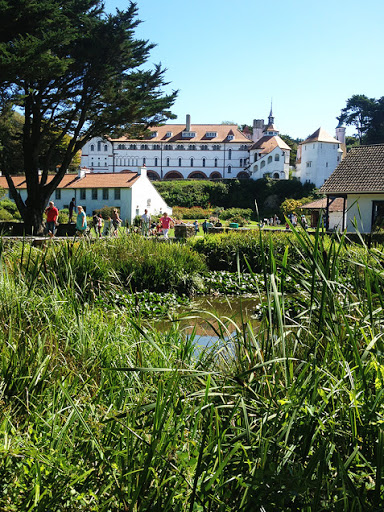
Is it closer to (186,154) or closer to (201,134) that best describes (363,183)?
(186,154)

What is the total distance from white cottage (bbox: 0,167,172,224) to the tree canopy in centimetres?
3298

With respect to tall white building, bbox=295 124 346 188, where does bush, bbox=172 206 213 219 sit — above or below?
below

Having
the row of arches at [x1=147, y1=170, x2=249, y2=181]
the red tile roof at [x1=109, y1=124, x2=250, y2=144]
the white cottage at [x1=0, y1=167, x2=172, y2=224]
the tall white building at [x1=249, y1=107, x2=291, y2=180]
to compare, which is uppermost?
the red tile roof at [x1=109, y1=124, x2=250, y2=144]

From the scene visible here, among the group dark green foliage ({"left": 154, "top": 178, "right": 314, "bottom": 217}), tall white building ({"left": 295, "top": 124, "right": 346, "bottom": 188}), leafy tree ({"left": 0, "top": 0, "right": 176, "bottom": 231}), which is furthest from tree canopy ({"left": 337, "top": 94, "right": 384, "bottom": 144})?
leafy tree ({"left": 0, "top": 0, "right": 176, "bottom": 231})

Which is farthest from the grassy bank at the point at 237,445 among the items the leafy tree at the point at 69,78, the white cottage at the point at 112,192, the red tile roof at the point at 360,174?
the white cottage at the point at 112,192

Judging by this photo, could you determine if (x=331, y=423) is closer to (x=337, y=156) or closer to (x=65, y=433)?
(x=65, y=433)

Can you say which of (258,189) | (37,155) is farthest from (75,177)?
(37,155)

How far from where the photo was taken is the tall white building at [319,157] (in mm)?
75875

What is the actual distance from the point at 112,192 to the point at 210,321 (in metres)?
46.4

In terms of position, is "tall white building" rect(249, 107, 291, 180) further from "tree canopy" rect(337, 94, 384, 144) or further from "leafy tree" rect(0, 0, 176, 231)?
"leafy tree" rect(0, 0, 176, 231)

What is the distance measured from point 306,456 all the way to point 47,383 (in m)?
1.95

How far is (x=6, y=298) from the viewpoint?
4.81 metres

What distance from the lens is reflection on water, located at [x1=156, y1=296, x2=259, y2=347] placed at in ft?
10.6

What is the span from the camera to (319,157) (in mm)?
75875
